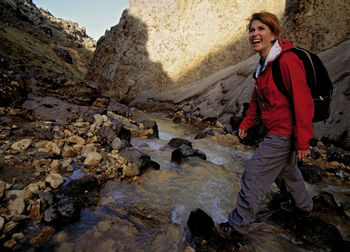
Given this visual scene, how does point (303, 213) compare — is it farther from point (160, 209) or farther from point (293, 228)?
point (160, 209)

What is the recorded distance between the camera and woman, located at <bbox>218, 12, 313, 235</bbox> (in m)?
1.85

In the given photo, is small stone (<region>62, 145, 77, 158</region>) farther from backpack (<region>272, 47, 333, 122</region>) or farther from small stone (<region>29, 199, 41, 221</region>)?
backpack (<region>272, 47, 333, 122</region>)

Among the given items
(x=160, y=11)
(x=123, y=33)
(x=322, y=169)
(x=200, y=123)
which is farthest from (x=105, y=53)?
(x=322, y=169)

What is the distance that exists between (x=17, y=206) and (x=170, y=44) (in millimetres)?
21887

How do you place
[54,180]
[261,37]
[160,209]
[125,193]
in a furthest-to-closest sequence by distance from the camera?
[125,193] < [160,209] < [54,180] < [261,37]

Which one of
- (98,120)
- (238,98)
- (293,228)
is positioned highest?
(238,98)

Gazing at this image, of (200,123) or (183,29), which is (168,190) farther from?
(183,29)

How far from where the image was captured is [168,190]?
383 centimetres

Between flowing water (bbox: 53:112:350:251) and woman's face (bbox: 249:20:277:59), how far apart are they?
2416mm

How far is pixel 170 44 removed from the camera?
21.5 m

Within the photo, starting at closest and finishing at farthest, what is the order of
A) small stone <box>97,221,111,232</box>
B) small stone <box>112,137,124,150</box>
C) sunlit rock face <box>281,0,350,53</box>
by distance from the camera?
small stone <box>97,221,111,232</box> → small stone <box>112,137,124,150</box> → sunlit rock face <box>281,0,350,53</box>

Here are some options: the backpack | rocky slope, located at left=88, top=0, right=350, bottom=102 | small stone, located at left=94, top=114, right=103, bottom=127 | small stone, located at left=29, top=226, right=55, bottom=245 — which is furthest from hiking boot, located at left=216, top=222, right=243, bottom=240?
rocky slope, located at left=88, top=0, right=350, bottom=102

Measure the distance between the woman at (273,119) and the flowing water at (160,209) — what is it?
0.71 m

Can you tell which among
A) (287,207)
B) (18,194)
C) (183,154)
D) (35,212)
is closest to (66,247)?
(35,212)
